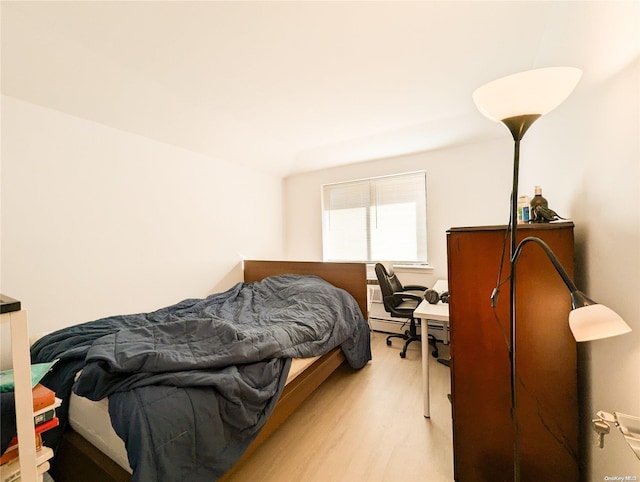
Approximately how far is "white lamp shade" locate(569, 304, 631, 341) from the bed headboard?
6.46 ft

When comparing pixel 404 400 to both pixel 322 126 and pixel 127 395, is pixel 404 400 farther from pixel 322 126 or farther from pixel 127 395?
pixel 322 126

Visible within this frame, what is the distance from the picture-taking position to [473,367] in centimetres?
121

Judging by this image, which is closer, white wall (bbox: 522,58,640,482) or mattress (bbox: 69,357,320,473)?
white wall (bbox: 522,58,640,482)

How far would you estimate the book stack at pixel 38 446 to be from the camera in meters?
0.68

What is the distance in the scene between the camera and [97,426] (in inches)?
42.1

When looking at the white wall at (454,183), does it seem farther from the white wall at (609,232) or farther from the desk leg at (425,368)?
the white wall at (609,232)

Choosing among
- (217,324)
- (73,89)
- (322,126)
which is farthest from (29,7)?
(322,126)

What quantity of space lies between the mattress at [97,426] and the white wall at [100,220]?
1.10m

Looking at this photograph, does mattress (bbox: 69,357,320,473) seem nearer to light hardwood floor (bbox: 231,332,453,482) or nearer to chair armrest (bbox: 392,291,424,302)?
light hardwood floor (bbox: 231,332,453,482)

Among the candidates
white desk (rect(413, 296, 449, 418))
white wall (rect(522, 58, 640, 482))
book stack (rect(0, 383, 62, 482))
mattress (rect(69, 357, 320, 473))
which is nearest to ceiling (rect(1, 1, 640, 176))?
white wall (rect(522, 58, 640, 482))

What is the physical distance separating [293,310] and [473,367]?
131 cm

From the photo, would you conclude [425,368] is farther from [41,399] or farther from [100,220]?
[100,220]

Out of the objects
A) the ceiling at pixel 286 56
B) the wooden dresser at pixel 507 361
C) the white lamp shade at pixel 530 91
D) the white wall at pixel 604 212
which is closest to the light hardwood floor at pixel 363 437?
the wooden dresser at pixel 507 361

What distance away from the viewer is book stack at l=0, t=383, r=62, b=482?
0.68m
